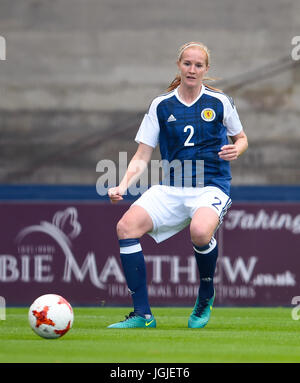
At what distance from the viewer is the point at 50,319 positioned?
5.75 m

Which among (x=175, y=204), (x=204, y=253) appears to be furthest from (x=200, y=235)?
(x=175, y=204)

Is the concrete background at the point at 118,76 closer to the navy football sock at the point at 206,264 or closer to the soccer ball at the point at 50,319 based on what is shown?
the navy football sock at the point at 206,264

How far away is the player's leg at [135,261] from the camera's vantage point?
653 cm

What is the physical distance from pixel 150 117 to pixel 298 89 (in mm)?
7919

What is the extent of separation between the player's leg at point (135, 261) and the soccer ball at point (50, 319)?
814 mm

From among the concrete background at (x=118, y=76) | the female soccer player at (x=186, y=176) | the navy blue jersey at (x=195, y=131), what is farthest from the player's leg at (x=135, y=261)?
the concrete background at (x=118, y=76)

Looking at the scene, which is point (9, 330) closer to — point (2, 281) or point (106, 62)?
point (2, 281)

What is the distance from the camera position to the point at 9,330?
262 inches

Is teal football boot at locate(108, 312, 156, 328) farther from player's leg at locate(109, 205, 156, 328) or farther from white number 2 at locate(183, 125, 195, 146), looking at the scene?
white number 2 at locate(183, 125, 195, 146)

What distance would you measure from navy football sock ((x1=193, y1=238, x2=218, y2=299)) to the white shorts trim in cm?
22

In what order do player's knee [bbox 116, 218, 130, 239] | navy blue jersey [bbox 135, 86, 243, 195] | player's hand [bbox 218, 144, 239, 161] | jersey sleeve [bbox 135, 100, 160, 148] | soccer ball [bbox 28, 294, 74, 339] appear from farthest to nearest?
1. jersey sleeve [bbox 135, 100, 160, 148]
2. navy blue jersey [bbox 135, 86, 243, 195]
3. player's knee [bbox 116, 218, 130, 239]
4. player's hand [bbox 218, 144, 239, 161]
5. soccer ball [bbox 28, 294, 74, 339]

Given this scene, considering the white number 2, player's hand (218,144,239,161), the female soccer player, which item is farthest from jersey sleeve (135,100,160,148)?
player's hand (218,144,239,161)

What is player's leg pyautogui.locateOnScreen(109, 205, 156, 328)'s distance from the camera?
6527mm

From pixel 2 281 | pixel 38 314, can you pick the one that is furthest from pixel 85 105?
pixel 38 314
